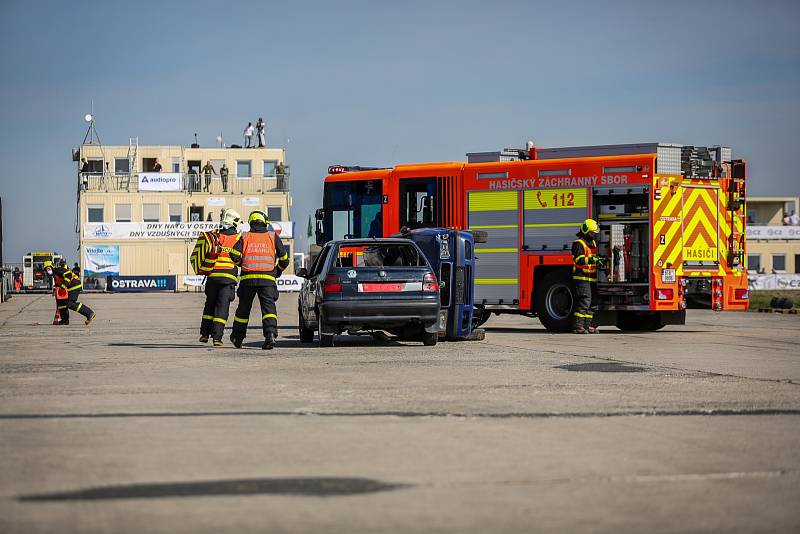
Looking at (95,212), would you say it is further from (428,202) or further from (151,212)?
(428,202)

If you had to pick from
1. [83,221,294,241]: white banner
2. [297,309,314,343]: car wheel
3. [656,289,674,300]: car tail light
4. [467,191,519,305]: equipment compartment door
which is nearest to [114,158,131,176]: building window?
[83,221,294,241]: white banner

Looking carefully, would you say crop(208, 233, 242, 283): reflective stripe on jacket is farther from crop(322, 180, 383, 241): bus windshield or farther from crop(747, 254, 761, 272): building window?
crop(747, 254, 761, 272): building window

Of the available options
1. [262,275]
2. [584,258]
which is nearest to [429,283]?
[262,275]

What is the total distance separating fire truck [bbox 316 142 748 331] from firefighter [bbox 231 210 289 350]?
565cm

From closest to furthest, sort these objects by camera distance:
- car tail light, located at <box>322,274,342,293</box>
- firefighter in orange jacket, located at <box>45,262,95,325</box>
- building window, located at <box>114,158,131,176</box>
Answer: car tail light, located at <box>322,274,342,293</box> < firefighter in orange jacket, located at <box>45,262,95,325</box> < building window, located at <box>114,158,131,176</box>

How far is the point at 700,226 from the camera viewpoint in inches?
899

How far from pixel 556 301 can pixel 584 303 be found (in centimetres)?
100

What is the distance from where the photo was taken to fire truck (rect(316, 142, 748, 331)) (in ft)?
73.2

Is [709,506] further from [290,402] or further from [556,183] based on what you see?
[556,183]

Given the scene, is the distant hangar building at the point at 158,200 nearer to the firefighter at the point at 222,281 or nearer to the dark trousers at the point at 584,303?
the dark trousers at the point at 584,303

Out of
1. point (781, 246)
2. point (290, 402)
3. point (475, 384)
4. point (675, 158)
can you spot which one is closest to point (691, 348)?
point (675, 158)

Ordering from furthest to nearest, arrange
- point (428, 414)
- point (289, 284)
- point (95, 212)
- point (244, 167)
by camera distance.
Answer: point (244, 167) < point (95, 212) < point (289, 284) < point (428, 414)

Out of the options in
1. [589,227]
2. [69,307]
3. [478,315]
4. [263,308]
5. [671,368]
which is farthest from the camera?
[69,307]

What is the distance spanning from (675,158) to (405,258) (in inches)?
258
